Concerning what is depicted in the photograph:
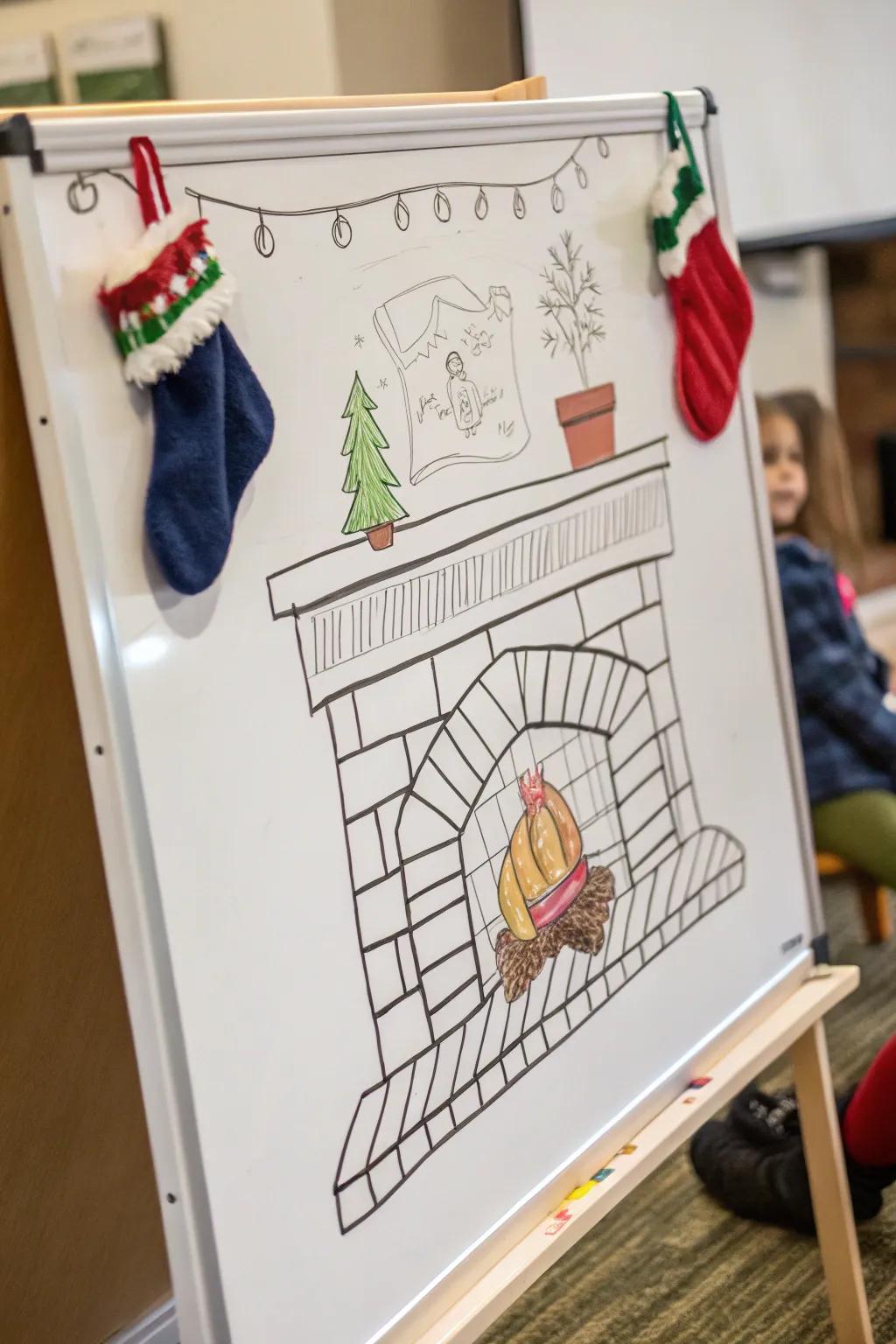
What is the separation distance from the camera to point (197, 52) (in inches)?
92.0

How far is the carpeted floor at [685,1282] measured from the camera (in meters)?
1.46

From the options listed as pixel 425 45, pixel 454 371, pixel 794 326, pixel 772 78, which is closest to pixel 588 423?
pixel 454 371

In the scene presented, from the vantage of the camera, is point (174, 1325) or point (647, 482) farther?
point (174, 1325)

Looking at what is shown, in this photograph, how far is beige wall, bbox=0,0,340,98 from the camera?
220cm

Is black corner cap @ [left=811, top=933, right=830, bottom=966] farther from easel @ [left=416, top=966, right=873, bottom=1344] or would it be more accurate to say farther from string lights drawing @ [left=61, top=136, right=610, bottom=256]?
string lights drawing @ [left=61, top=136, right=610, bottom=256]

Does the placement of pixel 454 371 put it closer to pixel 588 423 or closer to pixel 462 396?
pixel 462 396

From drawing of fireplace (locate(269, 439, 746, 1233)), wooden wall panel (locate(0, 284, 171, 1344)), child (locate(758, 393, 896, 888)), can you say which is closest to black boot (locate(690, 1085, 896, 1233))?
child (locate(758, 393, 896, 888))

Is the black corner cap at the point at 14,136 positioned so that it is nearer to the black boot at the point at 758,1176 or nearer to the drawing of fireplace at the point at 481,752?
the drawing of fireplace at the point at 481,752

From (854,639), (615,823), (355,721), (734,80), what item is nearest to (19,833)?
(355,721)

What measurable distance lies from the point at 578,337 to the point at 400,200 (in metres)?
0.22

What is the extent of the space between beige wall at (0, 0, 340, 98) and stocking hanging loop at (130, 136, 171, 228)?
1.57 m

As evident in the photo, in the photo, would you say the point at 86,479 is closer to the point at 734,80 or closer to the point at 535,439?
the point at 535,439

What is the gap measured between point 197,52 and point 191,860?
1.98 metres

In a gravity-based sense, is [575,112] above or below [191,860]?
above
